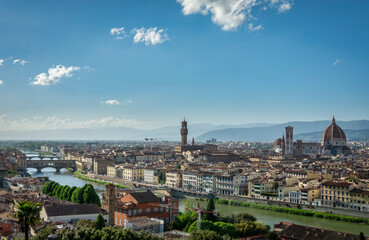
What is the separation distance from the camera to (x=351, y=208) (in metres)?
30.8

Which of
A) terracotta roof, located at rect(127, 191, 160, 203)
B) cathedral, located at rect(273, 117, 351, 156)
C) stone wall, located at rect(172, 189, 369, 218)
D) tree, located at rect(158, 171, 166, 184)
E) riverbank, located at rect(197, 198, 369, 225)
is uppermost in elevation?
cathedral, located at rect(273, 117, 351, 156)

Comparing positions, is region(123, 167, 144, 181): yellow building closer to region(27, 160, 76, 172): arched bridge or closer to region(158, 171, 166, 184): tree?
region(158, 171, 166, 184): tree

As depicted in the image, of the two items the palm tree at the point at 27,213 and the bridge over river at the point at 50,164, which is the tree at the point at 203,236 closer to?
the palm tree at the point at 27,213

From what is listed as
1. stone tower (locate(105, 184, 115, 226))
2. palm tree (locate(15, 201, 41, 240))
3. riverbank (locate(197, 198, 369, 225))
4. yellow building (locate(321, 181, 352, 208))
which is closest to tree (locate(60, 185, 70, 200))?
stone tower (locate(105, 184, 115, 226))

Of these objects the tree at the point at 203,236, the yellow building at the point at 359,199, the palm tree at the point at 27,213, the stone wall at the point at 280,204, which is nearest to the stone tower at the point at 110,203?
the tree at the point at 203,236

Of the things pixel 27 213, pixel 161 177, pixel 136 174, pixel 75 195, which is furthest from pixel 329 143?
pixel 27 213

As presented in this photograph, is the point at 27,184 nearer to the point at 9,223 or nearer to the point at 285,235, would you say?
the point at 9,223

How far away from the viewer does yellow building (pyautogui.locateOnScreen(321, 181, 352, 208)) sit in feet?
104

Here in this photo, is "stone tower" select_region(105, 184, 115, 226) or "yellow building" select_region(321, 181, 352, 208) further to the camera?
"yellow building" select_region(321, 181, 352, 208)

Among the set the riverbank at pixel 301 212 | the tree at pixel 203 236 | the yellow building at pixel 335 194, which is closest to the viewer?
the tree at pixel 203 236

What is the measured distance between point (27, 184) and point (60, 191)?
818 cm

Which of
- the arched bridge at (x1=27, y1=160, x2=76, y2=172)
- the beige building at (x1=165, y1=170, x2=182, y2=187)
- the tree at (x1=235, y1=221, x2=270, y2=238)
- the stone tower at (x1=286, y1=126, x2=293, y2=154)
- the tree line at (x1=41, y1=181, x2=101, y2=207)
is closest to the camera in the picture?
the tree at (x1=235, y1=221, x2=270, y2=238)

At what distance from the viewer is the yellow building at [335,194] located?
104 ft

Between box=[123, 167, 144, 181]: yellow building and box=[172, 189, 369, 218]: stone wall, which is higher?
box=[123, 167, 144, 181]: yellow building
